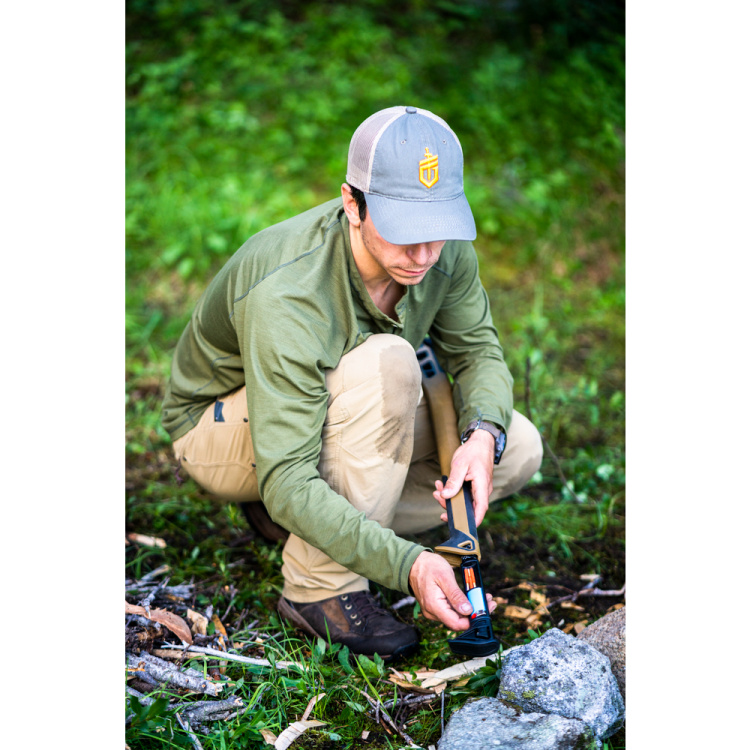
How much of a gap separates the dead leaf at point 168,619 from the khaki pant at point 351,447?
298 millimetres

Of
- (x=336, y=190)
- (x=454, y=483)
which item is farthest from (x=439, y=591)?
(x=336, y=190)

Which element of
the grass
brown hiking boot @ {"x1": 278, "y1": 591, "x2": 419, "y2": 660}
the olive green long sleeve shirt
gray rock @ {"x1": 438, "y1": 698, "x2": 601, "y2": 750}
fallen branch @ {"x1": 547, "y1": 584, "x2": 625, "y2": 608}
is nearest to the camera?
gray rock @ {"x1": 438, "y1": 698, "x2": 601, "y2": 750}

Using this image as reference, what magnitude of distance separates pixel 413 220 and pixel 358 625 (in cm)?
110

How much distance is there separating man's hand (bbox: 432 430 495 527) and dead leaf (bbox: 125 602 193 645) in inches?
29.8

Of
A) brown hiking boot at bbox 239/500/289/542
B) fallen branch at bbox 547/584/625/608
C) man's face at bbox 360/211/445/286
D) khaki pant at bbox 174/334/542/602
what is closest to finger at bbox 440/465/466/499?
khaki pant at bbox 174/334/542/602

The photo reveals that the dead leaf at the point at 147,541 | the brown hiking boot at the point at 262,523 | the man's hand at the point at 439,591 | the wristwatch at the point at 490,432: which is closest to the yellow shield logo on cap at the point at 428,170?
the wristwatch at the point at 490,432

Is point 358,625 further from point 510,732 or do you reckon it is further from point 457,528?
point 510,732

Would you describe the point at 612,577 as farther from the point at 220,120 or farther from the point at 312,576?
the point at 220,120

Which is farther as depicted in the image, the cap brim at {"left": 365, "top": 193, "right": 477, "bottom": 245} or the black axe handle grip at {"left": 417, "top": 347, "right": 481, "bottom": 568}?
the black axe handle grip at {"left": 417, "top": 347, "right": 481, "bottom": 568}

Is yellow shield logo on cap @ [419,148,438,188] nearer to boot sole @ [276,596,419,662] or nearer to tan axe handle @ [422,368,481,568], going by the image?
tan axe handle @ [422,368,481,568]

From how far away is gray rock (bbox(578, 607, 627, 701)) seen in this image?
1.98 m

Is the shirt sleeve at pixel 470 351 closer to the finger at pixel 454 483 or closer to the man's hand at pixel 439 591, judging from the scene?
the finger at pixel 454 483

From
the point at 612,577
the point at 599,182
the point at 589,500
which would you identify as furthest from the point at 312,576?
the point at 599,182

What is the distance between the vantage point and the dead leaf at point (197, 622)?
87.0 inches
